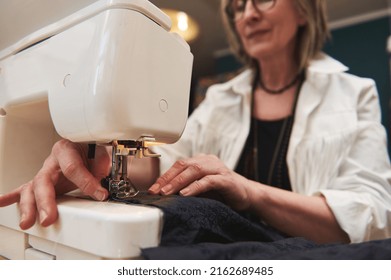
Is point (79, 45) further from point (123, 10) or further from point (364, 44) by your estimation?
point (364, 44)

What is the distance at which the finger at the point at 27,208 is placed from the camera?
0.39 metres

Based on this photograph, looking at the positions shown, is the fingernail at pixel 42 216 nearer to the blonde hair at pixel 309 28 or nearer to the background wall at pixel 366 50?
the blonde hair at pixel 309 28

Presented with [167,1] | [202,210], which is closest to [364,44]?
[167,1]

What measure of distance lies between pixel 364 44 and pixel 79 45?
6.38 feet

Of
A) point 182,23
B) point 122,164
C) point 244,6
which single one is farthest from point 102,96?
point 244,6

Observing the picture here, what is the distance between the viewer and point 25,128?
0.52 meters

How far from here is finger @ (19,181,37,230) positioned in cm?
39

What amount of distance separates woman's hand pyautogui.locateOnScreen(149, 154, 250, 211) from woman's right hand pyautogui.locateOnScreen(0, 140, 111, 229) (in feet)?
0.33

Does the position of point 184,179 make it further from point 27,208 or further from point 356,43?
point 356,43

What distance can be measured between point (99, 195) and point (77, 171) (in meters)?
0.05

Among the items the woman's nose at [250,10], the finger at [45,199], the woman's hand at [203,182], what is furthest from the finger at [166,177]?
the woman's nose at [250,10]

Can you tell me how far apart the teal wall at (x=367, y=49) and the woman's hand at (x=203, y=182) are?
1515 mm

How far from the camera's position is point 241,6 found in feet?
3.16
